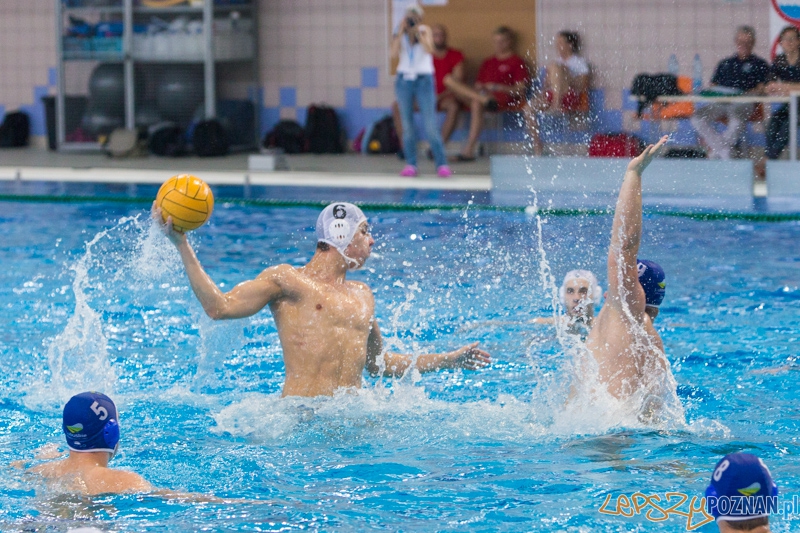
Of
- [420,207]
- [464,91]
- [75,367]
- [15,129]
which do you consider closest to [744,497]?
[75,367]

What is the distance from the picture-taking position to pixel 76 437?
344 centimetres

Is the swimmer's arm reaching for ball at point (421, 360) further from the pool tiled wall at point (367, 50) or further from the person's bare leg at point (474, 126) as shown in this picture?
the person's bare leg at point (474, 126)

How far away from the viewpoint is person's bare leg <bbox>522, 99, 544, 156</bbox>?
11500 mm

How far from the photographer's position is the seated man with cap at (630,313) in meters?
3.70

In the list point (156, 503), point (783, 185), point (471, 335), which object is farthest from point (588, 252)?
point (156, 503)

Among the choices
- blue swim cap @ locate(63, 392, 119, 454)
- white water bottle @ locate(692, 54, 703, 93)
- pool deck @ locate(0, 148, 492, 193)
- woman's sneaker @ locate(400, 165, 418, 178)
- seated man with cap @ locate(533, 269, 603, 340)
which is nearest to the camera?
blue swim cap @ locate(63, 392, 119, 454)

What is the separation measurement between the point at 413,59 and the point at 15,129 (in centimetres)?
638

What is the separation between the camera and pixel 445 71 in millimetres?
12758

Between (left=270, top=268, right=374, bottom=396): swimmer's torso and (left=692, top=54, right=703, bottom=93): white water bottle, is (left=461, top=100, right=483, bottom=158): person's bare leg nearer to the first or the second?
(left=692, top=54, right=703, bottom=93): white water bottle

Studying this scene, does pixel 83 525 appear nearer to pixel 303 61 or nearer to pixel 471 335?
pixel 471 335

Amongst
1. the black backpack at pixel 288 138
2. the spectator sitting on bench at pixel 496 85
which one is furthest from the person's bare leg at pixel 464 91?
the black backpack at pixel 288 138

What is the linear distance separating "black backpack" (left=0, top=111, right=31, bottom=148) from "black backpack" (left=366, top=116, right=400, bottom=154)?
15.4ft

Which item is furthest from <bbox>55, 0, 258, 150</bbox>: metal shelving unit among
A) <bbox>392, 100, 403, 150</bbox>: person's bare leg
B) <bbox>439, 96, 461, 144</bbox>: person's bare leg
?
<bbox>439, 96, 461, 144</bbox>: person's bare leg

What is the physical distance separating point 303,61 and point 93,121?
8.68 feet
